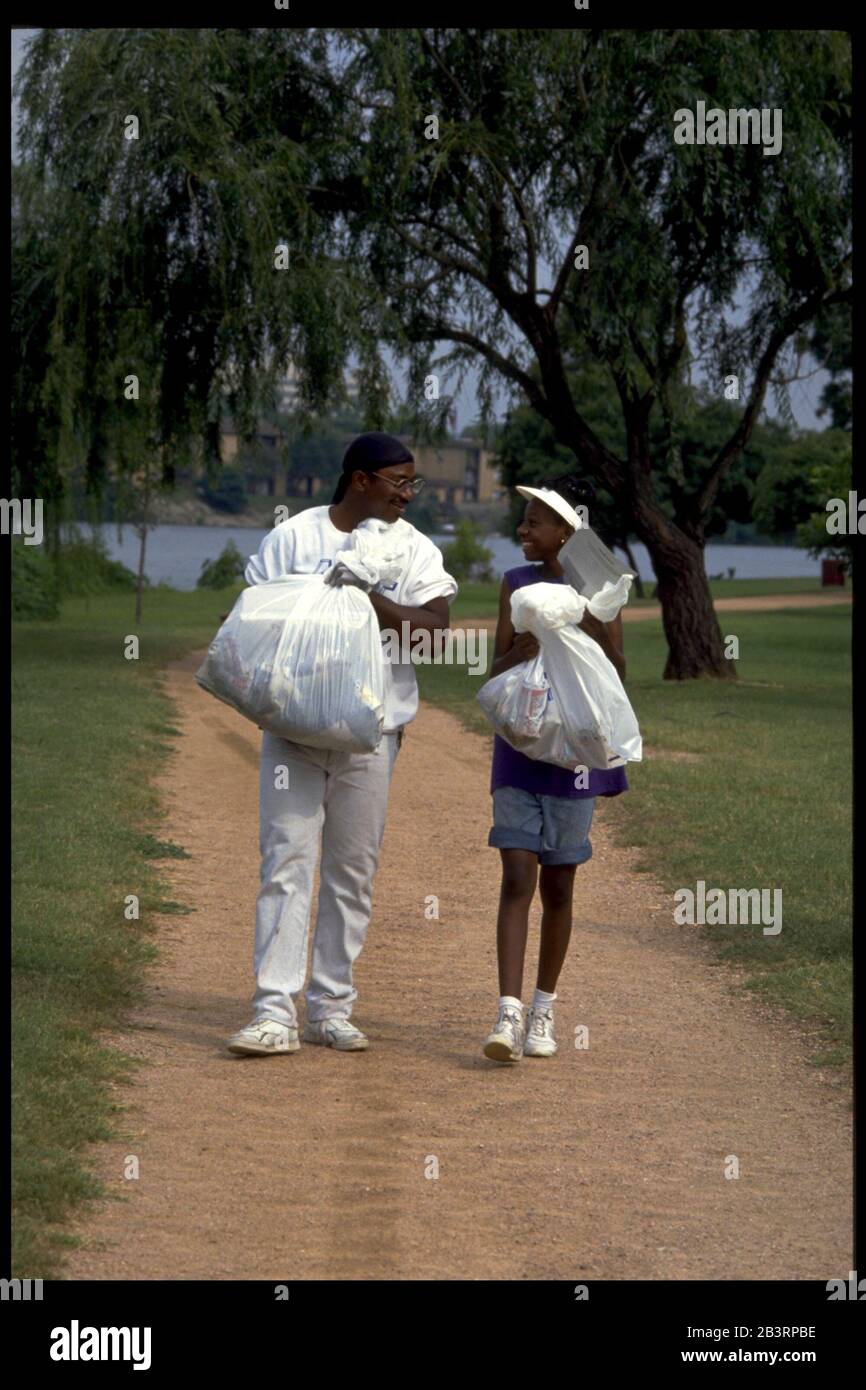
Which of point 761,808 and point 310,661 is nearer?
point 310,661

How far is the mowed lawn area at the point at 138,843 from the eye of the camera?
18.6 feet

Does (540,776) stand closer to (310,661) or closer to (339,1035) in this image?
(310,661)

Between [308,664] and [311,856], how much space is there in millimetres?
698

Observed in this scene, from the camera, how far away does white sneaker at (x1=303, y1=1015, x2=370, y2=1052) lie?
634 cm

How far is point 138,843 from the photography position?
1040cm

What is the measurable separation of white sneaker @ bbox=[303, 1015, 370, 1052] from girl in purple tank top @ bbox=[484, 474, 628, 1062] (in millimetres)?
468

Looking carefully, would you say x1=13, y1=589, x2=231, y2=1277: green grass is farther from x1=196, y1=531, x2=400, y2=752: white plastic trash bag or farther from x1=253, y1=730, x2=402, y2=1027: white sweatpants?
x1=196, y1=531, x2=400, y2=752: white plastic trash bag

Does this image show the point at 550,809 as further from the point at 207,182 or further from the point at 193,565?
the point at 193,565

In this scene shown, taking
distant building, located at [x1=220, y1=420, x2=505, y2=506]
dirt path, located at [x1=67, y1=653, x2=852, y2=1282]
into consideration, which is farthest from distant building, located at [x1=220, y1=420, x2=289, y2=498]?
dirt path, located at [x1=67, y1=653, x2=852, y2=1282]

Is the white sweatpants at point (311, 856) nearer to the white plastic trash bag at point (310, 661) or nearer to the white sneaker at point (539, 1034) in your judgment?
the white plastic trash bag at point (310, 661)

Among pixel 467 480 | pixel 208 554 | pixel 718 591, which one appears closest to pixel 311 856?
pixel 467 480

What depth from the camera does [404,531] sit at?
6.14 meters
